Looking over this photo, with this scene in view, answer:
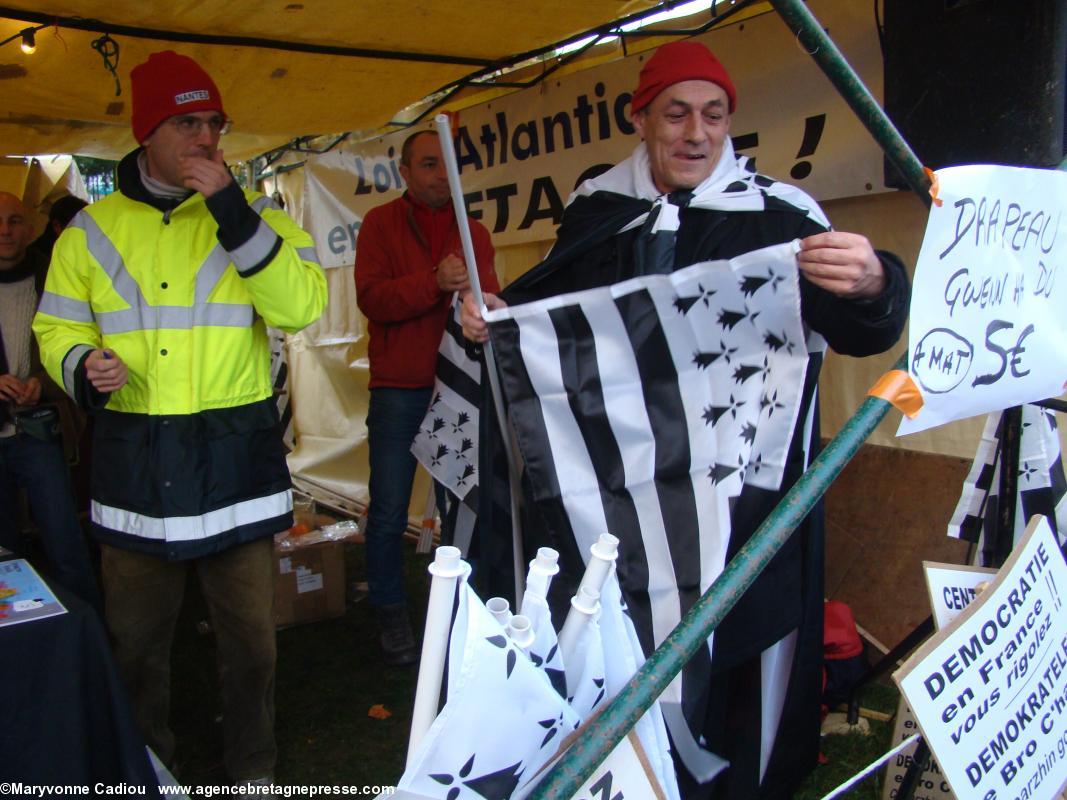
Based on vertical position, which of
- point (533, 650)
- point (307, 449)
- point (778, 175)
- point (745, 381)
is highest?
point (778, 175)

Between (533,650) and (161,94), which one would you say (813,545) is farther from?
(161,94)

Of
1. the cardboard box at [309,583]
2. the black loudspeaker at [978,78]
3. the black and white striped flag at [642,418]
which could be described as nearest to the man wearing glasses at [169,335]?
the black and white striped flag at [642,418]

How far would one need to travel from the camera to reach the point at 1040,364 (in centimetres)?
164

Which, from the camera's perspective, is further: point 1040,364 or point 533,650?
point 1040,364

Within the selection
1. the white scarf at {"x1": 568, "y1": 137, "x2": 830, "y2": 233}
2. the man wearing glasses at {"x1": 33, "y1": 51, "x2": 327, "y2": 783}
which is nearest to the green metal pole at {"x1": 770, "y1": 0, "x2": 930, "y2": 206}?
the white scarf at {"x1": 568, "y1": 137, "x2": 830, "y2": 233}

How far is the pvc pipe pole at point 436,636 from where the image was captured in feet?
2.81

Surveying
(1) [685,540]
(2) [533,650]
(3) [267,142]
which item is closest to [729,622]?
(1) [685,540]

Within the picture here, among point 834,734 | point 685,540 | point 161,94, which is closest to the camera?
point 685,540

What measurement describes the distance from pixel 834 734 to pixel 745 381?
1.71m

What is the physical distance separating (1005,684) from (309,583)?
10.0ft

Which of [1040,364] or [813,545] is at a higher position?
[1040,364]

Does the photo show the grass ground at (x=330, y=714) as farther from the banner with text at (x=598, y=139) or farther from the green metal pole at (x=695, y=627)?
the banner with text at (x=598, y=139)

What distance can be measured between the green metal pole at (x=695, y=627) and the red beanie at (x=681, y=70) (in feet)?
3.17

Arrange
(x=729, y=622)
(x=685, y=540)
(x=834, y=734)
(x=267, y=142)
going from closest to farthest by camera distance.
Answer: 1. (x=685, y=540)
2. (x=729, y=622)
3. (x=834, y=734)
4. (x=267, y=142)
